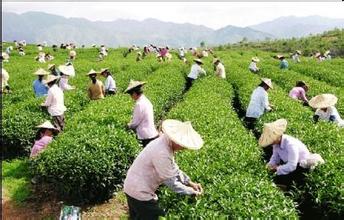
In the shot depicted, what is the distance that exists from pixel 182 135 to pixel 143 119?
4.28 metres

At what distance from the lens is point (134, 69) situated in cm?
2791

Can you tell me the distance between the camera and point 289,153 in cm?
882

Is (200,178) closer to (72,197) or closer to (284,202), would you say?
(284,202)

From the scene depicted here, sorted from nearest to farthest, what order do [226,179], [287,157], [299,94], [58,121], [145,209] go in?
[145,209], [226,179], [287,157], [58,121], [299,94]

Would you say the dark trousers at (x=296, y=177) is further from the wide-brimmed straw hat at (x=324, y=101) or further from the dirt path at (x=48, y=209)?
the wide-brimmed straw hat at (x=324, y=101)

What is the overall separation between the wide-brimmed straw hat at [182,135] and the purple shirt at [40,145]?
5.02m

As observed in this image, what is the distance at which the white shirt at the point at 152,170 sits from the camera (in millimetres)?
6496

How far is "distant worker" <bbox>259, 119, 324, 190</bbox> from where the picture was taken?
8.83m

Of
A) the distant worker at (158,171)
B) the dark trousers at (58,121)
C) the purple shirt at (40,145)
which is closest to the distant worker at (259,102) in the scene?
the dark trousers at (58,121)

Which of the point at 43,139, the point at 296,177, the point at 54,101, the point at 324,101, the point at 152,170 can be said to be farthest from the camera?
the point at 54,101

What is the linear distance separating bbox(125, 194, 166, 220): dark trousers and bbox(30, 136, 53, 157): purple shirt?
4.47 metres

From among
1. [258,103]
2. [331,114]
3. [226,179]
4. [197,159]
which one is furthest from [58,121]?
[331,114]

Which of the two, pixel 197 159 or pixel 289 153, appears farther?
pixel 197 159

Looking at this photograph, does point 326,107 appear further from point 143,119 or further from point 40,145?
point 40,145
